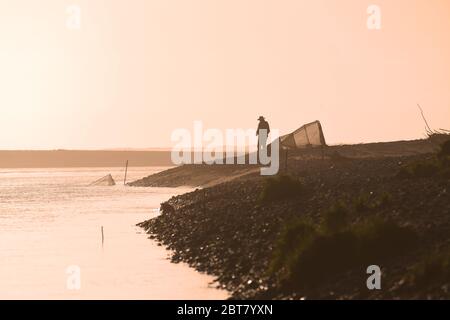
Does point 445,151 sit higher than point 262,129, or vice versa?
point 262,129

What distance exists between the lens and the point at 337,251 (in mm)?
22734

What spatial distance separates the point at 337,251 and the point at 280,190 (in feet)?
49.3

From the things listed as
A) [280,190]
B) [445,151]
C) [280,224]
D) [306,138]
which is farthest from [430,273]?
[306,138]

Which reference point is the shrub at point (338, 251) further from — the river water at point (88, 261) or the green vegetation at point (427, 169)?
the green vegetation at point (427, 169)

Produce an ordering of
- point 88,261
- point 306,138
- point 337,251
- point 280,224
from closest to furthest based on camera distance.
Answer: point 337,251, point 280,224, point 88,261, point 306,138

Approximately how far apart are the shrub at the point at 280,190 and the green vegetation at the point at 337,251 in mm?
13140

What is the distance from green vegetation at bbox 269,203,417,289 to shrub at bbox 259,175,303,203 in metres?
13.1

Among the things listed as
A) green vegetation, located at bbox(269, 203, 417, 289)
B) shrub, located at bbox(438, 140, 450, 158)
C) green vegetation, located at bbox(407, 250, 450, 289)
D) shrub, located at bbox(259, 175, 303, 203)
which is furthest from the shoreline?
shrub, located at bbox(438, 140, 450, 158)

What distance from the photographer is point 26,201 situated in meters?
74.0

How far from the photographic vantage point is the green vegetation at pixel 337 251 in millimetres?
22047

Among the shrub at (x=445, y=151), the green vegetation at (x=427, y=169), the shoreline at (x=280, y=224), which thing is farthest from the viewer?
the shrub at (x=445, y=151)

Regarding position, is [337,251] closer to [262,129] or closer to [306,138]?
[262,129]

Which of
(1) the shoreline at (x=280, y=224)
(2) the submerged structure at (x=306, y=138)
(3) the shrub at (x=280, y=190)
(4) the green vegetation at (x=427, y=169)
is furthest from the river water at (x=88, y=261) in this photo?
(4) the green vegetation at (x=427, y=169)
